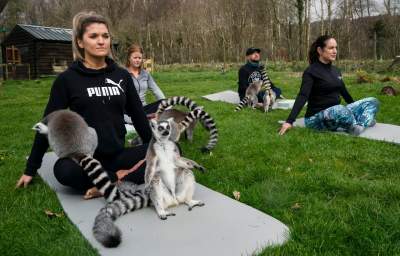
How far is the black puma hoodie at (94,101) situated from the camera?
12.2 feet

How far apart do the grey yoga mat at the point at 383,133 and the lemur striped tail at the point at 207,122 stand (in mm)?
2429

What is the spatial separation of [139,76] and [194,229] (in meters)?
4.08

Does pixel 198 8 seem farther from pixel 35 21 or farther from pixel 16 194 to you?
pixel 16 194

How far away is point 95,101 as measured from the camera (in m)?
3.75

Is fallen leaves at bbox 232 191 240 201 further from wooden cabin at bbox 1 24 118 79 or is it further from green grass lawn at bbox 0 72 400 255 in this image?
wooden cabin at bbox 1 24 118 79

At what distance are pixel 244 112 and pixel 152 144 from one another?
5.33 metres

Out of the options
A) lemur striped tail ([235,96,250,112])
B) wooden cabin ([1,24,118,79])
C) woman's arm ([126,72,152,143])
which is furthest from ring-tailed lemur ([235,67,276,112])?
wooden cabin ([1,24,118,79])

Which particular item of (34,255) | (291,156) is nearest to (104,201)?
(34,255)

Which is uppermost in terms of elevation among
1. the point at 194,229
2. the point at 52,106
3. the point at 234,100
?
the point at 52,106

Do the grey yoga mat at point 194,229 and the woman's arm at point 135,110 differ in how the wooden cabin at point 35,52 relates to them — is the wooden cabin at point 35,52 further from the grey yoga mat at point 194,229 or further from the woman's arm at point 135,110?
the grey yoga mat at point 194,229

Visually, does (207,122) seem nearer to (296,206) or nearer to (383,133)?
(296,206)

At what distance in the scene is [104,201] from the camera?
3574 mm

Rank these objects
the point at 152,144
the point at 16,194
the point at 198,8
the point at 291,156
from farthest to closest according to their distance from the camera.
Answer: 1. the point at 198,8
2. the point at 291,156
3. the point at 16,194
4. the point at 152,144

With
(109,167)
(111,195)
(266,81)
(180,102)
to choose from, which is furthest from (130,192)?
(266,81)
